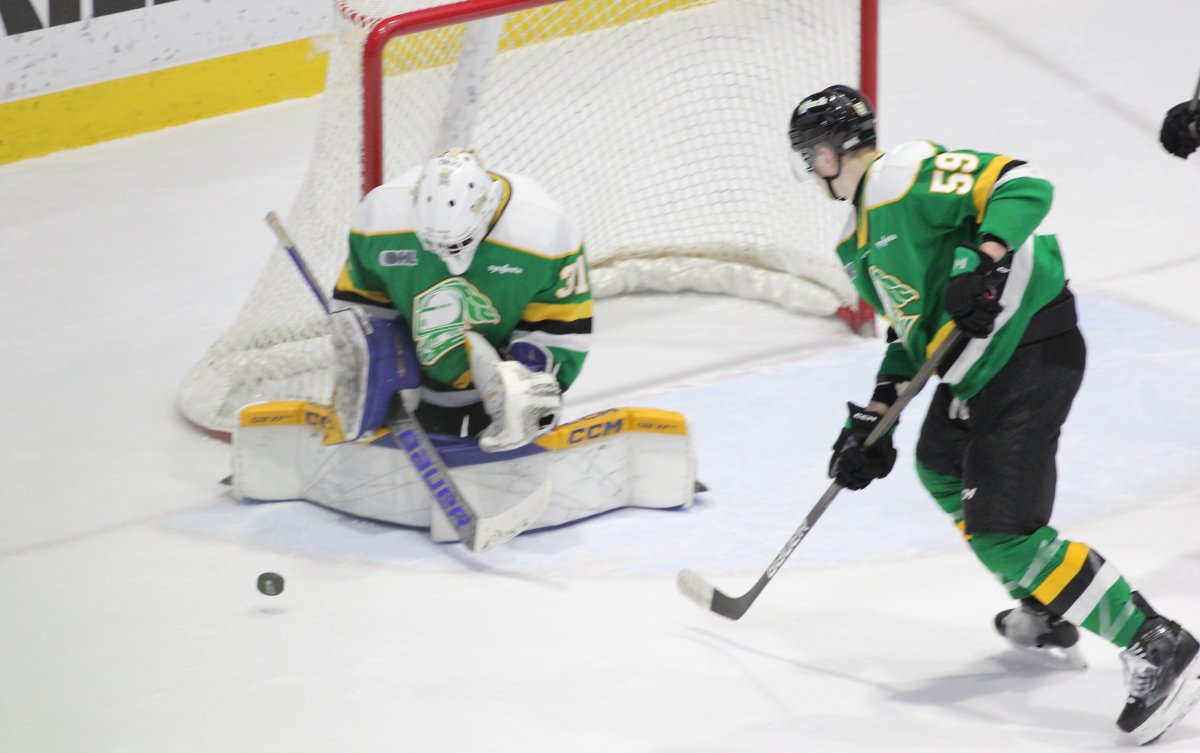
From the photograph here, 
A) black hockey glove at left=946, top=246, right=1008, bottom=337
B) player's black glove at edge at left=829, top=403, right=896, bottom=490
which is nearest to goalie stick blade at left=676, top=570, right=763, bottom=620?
player's black glove at edge at left=829, top=403, right=896, bottom=490

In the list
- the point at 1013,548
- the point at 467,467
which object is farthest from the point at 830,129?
the point at 467,467

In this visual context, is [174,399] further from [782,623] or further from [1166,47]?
[1166,47]

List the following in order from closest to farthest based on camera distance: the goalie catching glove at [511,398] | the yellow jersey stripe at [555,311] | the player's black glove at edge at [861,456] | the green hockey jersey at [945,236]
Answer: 1. the green hockey jersey at [945,236]
2. the player's black glove at edge at [861,456]
3. the goalie catching glove at [511,398]
4. the yellow jersey stripe at [555,311]

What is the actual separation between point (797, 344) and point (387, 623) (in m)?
1.68

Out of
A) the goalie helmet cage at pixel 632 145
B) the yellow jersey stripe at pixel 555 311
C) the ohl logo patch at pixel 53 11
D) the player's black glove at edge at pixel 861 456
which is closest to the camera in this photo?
the player's black glove at edge at pixel 861 456

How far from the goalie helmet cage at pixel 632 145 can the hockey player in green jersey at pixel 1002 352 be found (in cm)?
155

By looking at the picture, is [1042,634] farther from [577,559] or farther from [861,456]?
[577,559]

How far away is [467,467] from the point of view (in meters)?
3.78

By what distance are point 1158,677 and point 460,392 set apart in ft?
5.29

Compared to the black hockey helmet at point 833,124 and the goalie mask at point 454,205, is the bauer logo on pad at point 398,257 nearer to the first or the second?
the goalie mask at point 454,205

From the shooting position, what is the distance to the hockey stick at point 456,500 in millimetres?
3670

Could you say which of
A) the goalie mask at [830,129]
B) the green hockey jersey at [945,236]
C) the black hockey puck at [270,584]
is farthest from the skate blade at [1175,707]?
the black hockey puck at [270,584]

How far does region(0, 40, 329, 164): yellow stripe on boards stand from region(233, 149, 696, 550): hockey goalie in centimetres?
235

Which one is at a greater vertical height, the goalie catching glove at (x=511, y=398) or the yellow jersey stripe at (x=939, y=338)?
the yellow jersey stripe at (x=939, y=338)
